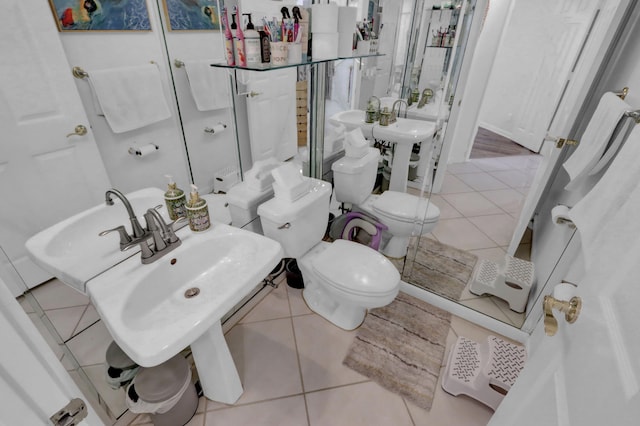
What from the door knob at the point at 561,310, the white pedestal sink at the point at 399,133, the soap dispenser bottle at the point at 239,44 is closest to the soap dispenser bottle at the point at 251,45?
the soap dispenser bottle at the point at 239,44

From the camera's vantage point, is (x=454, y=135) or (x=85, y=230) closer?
(x=85, y=230)

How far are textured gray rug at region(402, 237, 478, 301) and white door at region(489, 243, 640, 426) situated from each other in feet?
4.55

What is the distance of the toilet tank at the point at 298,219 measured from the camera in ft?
4.64

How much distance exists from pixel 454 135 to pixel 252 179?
1887 mm

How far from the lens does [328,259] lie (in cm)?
160

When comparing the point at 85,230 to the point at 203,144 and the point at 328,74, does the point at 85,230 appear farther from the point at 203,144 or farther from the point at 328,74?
the point at 328,74

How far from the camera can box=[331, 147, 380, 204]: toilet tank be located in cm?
191

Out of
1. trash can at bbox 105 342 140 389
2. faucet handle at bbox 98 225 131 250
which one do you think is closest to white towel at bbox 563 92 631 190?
faucet handle at bbox 98 225 131 250

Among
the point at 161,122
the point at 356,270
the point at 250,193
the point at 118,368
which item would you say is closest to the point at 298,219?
the point at 250,193

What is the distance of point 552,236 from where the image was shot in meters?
1.78

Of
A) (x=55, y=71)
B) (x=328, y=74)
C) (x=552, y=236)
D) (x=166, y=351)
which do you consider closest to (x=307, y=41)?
(x=328, y=74)

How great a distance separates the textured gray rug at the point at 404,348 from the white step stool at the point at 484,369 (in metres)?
0.11

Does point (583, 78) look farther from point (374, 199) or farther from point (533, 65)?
point (374, 199)

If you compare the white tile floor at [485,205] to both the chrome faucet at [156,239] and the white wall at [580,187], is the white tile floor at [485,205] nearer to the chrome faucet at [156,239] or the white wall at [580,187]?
the white wall at [580,187]
